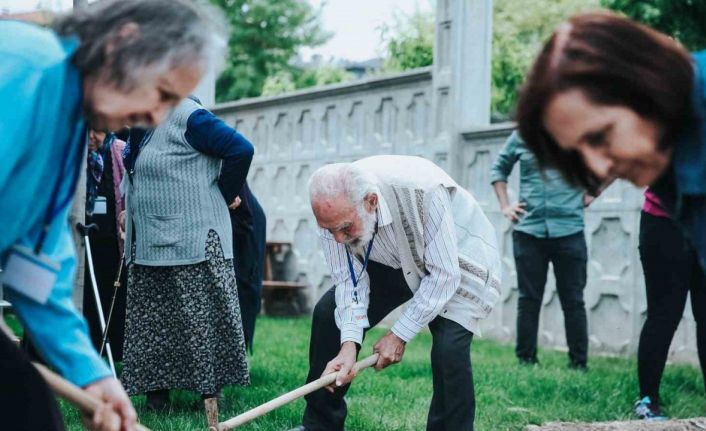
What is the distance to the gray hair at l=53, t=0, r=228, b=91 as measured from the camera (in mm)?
2361

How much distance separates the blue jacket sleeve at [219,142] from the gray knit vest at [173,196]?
0.05 metres

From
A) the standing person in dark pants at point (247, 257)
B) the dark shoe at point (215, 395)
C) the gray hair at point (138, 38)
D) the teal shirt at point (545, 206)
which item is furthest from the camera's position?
the teal shirt at point (545, 206)

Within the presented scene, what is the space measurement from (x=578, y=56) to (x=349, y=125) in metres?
9.08

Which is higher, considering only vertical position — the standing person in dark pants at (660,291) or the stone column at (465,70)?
the stone column at (465,70)

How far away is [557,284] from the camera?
7.64 metres

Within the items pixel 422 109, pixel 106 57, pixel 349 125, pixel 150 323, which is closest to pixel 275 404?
pixel 150 323

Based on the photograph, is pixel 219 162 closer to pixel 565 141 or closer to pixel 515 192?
pixel 565 141

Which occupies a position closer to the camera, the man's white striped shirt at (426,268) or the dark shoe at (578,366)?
the man's white striped shirt at (426,268)

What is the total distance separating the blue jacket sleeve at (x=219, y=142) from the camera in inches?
208

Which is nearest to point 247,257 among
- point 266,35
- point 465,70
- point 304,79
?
point 465,70

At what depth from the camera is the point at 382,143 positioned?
10.7 metres

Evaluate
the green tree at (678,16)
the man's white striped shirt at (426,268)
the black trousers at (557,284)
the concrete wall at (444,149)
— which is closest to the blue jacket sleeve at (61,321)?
the man's white striped shirt at (426,268)

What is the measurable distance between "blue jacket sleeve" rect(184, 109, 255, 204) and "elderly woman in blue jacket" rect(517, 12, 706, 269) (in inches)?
121

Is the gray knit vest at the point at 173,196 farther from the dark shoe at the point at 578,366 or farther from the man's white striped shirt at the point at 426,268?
the dark shoe at the point at 578,366
